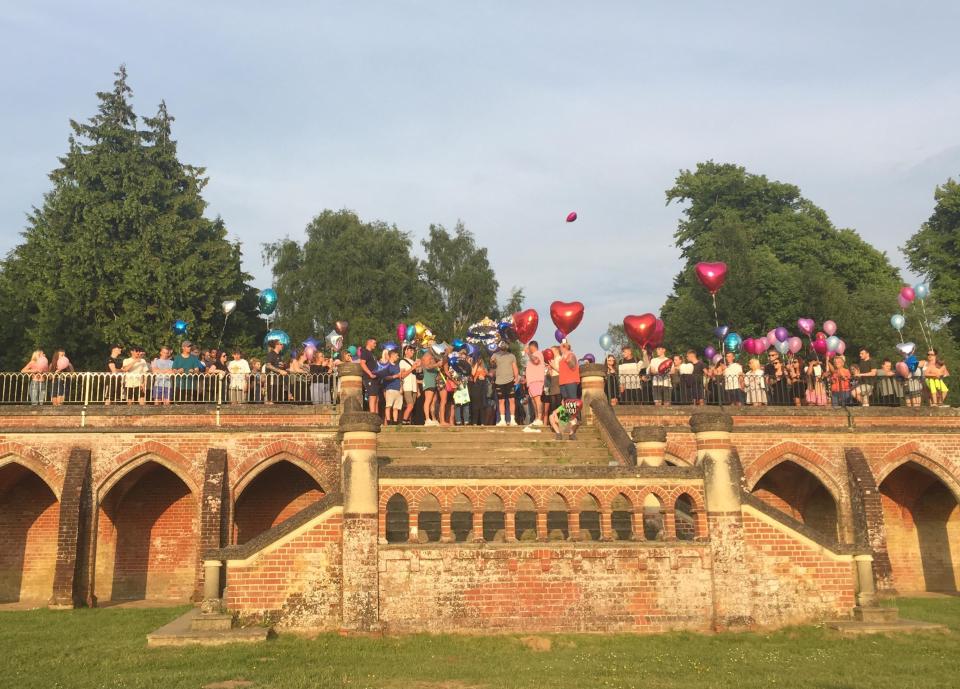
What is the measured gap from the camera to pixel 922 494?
21797 mm

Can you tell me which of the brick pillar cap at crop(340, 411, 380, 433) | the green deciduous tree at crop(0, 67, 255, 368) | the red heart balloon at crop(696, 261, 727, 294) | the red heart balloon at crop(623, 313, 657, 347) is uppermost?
the green deciduous tree at crop(0, 67, 255, 368)

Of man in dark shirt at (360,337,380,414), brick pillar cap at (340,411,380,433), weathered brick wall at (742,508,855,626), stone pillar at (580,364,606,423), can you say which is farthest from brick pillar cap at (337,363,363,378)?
weathered brick wall at (742,508,855,626)

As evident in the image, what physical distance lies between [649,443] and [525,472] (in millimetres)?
2818

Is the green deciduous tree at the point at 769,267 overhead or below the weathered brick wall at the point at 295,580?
overhead

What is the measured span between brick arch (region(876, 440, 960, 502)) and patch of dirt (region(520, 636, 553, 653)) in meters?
12.5

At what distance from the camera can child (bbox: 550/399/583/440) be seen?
16375 mm

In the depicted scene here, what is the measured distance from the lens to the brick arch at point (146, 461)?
1822cm

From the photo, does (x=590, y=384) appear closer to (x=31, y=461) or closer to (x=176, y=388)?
(x=176, y=388)

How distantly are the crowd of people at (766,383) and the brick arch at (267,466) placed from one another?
6731 mm

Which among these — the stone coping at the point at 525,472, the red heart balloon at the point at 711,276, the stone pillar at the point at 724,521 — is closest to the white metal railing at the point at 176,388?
the stone coping at the point at 525,472

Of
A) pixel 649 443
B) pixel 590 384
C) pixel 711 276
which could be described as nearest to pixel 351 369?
pixel 590 384

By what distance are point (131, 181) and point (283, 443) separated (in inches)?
684

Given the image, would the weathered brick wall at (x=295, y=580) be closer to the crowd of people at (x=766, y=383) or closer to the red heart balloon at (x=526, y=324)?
the crowd of people at (x=766, y=383)

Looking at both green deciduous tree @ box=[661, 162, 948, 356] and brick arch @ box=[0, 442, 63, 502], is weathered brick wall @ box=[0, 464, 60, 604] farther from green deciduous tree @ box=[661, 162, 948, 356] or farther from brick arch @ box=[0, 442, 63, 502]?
green deciduous tree @ box=[661, 162, 948, 356]
